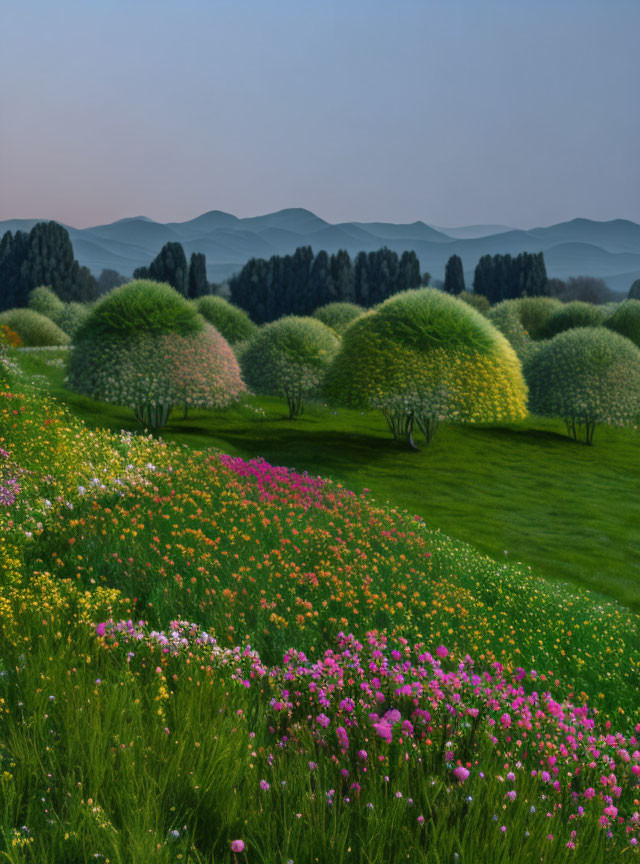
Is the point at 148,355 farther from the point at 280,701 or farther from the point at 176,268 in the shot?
the point at 176,268

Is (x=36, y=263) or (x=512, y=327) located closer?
(x=512, y=327)

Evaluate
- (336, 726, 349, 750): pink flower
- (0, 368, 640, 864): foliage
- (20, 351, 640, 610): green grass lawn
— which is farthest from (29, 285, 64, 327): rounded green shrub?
(336, 726, 349, 750): pink flower

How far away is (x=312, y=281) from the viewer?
338ft

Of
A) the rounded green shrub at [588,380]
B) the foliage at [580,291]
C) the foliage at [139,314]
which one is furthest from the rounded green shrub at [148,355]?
the foliage at [580,291]

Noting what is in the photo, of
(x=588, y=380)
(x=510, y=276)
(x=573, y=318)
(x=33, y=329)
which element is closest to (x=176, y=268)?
(x=33, y=329)

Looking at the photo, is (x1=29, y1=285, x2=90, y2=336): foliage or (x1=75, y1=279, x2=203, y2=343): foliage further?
(x1=29, y1=285, x2=90, y2=336): foliage

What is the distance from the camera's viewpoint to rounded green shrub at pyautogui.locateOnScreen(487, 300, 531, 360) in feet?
151

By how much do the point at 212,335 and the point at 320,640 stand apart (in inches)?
872

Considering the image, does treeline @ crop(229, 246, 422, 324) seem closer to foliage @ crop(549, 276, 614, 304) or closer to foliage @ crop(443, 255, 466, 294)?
foliage @ crop(443, 255, 466, 294)

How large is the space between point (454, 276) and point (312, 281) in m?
24.6

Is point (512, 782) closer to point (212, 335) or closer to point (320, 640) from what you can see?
point (320, 640)

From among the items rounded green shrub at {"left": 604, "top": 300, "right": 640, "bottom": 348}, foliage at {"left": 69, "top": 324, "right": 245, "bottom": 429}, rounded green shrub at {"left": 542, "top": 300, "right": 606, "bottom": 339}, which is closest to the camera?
foliage at {"left": 69, "top": 324, "right": 245, "bottom": 429}

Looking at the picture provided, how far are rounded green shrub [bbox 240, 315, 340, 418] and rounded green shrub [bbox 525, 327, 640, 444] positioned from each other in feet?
37.6

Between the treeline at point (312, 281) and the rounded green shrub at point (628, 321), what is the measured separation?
58.5m
